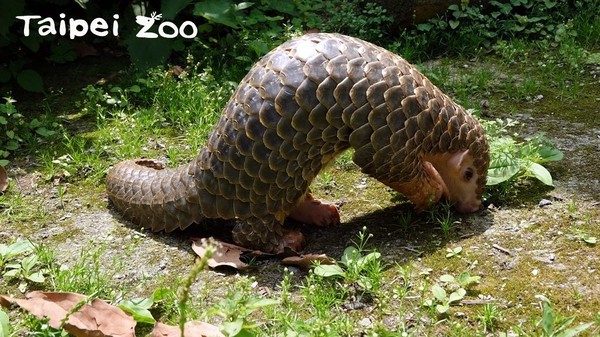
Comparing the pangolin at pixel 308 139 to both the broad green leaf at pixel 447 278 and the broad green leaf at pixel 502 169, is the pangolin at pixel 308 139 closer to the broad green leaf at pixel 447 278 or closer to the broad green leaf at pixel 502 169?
the broad green leaf at pixel 502 169

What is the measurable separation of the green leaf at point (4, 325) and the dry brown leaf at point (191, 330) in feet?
1.72

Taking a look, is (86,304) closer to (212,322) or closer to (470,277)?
(212,322)

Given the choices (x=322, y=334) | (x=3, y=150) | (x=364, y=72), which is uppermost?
(x=364, y=72)

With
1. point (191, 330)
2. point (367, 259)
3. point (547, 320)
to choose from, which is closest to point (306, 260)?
point (367, 259)

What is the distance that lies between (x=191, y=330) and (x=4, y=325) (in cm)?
70

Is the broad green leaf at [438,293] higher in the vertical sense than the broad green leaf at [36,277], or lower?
higher

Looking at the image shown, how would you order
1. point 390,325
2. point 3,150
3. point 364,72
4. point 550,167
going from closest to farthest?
point 390,325 → point 364,72 → point 550,167 → point 3,150

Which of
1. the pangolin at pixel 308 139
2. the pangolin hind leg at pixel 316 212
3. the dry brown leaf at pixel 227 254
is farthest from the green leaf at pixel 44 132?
the pangolin hind leg at pixel 316 212

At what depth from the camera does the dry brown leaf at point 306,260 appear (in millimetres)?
3398

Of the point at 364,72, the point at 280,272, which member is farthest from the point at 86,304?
the point at 364,72

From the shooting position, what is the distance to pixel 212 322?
3.12m

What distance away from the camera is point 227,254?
11.7ft

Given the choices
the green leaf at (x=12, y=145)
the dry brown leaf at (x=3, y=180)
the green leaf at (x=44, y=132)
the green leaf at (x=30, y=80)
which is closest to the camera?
the dry brown leaf at (x=3, y=180)

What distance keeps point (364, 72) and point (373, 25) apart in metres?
3.18
